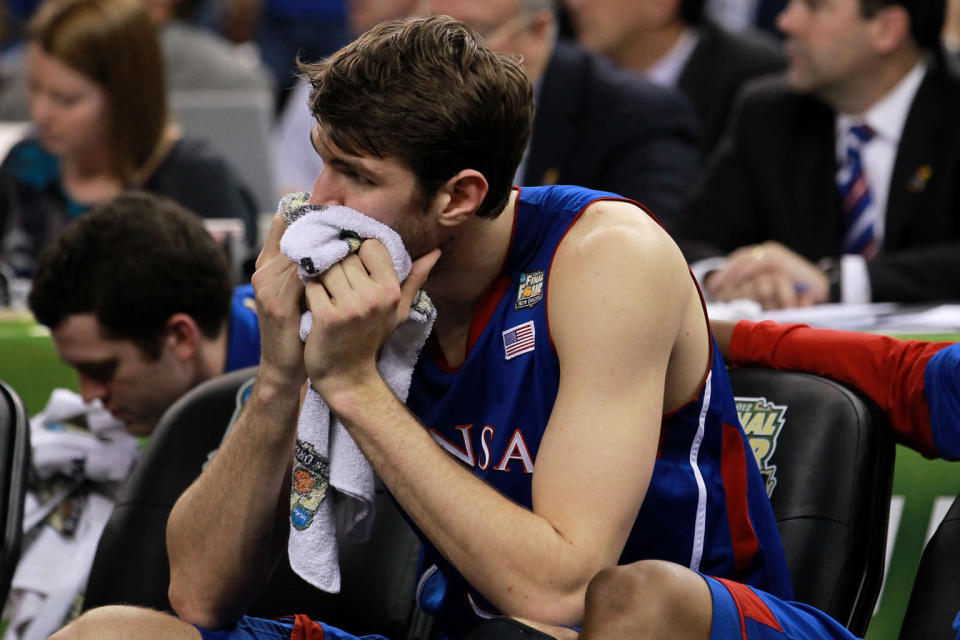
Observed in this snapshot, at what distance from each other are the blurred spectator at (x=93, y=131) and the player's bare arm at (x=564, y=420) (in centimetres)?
242

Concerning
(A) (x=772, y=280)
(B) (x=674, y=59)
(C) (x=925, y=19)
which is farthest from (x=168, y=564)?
(B) (x=674, y=59)

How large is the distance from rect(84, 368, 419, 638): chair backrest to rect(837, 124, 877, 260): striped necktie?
200cm

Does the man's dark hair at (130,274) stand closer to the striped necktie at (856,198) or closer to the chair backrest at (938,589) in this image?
the chair backrest at (938,589)

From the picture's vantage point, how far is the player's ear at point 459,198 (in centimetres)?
187

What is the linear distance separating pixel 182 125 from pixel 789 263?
2784 mm

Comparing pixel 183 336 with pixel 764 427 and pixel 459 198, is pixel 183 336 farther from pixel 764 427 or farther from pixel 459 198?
pixel 764 427

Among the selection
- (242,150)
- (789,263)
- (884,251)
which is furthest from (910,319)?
(242,150)

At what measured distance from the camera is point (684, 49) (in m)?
5.47

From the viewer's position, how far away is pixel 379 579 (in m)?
2.34

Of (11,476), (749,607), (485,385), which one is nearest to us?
(749,607)

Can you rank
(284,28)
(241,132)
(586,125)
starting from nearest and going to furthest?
(586,125) → (241,132) → (284,28)

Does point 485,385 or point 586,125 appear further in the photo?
point 586,125

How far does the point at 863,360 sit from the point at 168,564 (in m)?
1.18

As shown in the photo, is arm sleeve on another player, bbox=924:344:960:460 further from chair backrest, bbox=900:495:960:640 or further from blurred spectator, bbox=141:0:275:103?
blurred spectator, bbox=141:0:275:103
